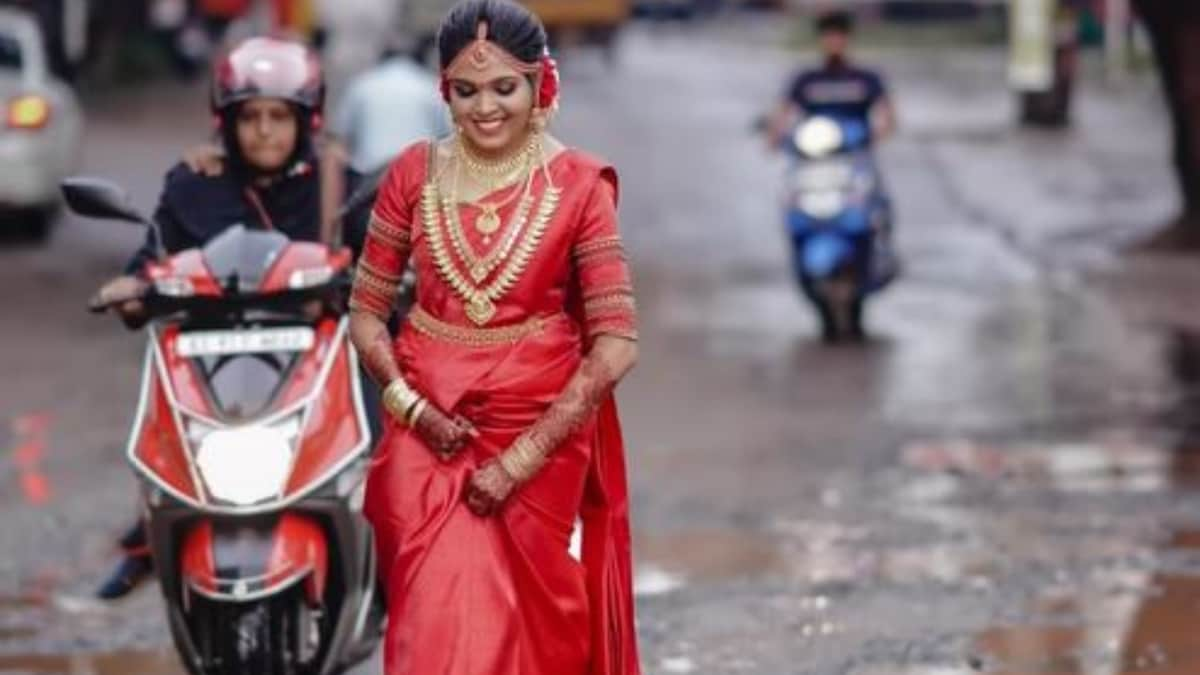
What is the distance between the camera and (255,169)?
7.87 metres

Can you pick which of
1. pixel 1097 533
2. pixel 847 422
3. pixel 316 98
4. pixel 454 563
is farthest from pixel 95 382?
pixel 454 563

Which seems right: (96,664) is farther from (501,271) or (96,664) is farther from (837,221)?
(837,221)

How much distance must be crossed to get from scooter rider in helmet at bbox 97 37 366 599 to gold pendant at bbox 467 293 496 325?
187 cm

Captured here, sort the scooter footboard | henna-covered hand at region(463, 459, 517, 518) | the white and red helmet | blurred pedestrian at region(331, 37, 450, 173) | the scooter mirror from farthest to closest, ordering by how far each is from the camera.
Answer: blurred pedestrian at region(331, 37, 450, 173), the white and red helmet, the scooter mirror, the scooter footboard, henna-covered hand at region(463, 459, 517, 518)

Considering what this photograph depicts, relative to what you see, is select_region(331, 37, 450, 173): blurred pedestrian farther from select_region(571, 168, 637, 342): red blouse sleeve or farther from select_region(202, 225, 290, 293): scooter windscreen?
select_region(571, 168, 637, 342): red blouse sleeve

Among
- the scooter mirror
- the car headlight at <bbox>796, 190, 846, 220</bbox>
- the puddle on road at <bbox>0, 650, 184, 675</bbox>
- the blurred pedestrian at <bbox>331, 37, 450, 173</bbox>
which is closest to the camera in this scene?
the scooter mirror

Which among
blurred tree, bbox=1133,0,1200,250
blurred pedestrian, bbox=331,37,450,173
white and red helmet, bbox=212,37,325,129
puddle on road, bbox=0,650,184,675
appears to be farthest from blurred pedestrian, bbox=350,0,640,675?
blurred tree, bbox=1133,0,1200,250

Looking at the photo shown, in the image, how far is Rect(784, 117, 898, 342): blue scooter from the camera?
15469mm

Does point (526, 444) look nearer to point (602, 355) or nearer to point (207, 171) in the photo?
point (602, 355)

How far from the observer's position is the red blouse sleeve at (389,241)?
612 cm

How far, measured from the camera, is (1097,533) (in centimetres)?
998

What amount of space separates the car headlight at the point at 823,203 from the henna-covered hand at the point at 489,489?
9.86 metres

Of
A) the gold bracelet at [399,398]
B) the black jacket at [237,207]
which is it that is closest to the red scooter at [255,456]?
the black jacket at [237,207]

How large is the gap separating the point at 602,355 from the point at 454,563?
0.49m
